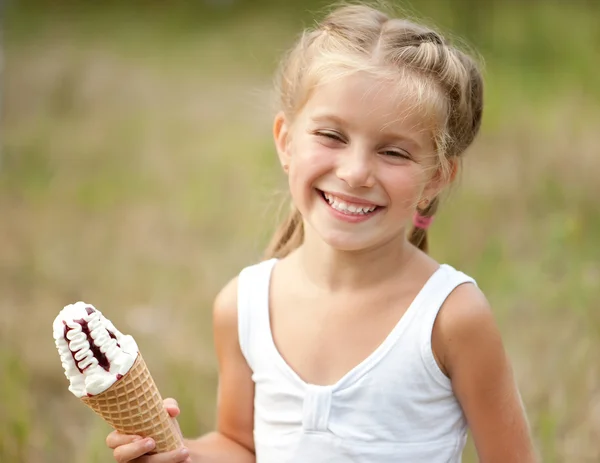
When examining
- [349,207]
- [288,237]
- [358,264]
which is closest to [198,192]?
[288,237]

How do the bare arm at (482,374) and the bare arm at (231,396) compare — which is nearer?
the bare arm at (482,374)

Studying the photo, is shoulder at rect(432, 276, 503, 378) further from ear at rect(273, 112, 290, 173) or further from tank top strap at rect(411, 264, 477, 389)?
ear at rect(273, 112, 290, 173)

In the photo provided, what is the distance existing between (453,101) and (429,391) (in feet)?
1.92

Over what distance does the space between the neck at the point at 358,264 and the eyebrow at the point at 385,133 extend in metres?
0.22

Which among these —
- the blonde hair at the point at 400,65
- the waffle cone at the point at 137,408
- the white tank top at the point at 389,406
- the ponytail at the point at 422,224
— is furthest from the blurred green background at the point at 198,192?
the waffle cone at the point at 137,408

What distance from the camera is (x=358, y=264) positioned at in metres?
2.01

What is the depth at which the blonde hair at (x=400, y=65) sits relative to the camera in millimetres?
1896

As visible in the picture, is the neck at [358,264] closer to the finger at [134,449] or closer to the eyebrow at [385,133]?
the eyebrow at [385,133]

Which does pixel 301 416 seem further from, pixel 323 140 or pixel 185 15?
pixel 185 15

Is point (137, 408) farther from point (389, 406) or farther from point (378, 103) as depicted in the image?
point (378, 103)

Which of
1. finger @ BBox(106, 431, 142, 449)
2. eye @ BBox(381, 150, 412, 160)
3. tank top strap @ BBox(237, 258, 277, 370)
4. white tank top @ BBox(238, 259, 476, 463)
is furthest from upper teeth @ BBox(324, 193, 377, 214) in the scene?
finger @ BBox(106, 431, 142, 449)

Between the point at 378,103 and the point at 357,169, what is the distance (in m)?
0.13

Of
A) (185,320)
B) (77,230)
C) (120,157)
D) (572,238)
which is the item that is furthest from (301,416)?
(120,157)

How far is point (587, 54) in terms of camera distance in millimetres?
5172
